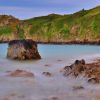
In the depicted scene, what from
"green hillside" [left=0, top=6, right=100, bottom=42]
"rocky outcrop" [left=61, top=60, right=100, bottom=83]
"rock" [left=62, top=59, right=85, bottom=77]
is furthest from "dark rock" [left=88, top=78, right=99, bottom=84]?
"green hillside" [left=0, top=6, right=100, bottom=42]

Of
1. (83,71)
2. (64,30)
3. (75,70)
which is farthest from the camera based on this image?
(64,30)

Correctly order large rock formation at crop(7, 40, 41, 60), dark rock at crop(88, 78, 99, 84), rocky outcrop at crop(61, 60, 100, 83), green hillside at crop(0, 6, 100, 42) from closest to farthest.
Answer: dark rock at crop(88, 78, 99, 84), rocky outcrop at crop(61, 60, 100, 83), large rock formation at crop(7, 40, 41, 60), green hillside at crop(0, 6, 100, 42)

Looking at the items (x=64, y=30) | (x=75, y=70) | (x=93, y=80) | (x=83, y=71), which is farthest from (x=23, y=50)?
(x=64, y=30)

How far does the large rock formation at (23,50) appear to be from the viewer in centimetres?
3294

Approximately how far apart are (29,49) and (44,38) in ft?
433

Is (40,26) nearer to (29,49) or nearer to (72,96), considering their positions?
(29,49)

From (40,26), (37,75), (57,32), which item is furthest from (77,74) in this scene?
(40,26)

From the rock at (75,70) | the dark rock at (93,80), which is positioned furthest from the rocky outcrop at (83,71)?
the dark rock at (93,80)

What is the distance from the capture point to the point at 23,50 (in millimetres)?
33031

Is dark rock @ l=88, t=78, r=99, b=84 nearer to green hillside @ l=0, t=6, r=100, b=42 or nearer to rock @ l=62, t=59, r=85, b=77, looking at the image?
rock @ l=62, t=59, r=85, b=77

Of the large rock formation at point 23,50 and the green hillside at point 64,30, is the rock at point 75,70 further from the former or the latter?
the green hillside at point 64,30

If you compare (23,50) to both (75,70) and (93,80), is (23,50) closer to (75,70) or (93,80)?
(75,70)

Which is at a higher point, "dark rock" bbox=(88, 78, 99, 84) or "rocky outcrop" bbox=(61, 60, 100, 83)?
"rocky outcrop" bbox=(61, 60, 100, 83)

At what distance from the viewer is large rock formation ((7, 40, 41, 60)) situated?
32.9 metres
